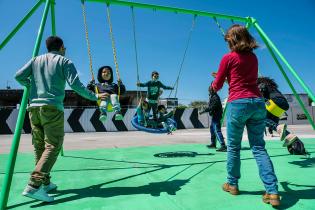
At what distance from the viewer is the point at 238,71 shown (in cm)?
315

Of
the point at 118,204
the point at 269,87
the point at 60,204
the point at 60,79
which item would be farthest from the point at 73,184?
the point at 269,87

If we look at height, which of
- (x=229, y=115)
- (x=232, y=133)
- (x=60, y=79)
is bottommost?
(x=232, y=133)

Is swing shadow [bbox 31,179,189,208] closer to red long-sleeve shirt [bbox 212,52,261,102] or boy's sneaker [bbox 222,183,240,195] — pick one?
boy's sneaker [bbox 222,183,240,195]

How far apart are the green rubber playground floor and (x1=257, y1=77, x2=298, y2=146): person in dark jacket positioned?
46cm

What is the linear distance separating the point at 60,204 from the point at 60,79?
141 centimetres

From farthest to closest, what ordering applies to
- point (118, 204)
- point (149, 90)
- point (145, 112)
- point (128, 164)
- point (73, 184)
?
point (149, 90) → point (145, 112) → point (128, 164) → point (73, 184) → point (118, 204)

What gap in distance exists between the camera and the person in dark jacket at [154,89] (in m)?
6.95

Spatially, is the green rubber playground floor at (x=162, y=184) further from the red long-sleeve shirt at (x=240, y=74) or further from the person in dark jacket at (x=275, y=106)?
the red long-sleeve shirt at (x=240, y=74)

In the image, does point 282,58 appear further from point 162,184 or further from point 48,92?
point 48,92

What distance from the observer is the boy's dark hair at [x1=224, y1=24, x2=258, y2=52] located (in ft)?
10.4

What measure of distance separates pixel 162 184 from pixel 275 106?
116 inches

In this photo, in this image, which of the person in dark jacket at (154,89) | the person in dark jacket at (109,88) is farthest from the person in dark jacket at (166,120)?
the person in dark jacket at (109,88)

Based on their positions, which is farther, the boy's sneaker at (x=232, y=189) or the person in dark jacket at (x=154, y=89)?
the person in dark jacket at (x=154, y=89)

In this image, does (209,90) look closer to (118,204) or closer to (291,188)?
(291,188)
